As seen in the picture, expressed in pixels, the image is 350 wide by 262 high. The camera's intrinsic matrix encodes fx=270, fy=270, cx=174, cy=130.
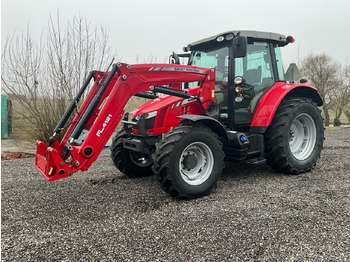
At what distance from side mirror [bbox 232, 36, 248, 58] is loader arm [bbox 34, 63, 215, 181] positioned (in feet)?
2.19

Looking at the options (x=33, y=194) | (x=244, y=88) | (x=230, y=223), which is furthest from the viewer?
(x=244, y=88)

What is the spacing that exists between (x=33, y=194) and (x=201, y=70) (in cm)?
306

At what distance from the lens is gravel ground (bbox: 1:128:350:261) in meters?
2.30

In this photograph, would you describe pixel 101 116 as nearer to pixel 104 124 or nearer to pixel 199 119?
pixel 104 124

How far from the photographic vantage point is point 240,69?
443 centimetres

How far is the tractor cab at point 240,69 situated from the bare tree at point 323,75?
1849 cm

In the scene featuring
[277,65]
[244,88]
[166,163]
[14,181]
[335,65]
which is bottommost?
[14,181]

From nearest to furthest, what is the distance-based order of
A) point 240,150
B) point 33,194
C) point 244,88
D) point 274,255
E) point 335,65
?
point 274,255, point 33,194, point 240,150, point 244,88, point 335,65

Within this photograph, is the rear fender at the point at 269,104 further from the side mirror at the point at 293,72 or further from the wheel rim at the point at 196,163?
the wheel rim at the point at 196,163

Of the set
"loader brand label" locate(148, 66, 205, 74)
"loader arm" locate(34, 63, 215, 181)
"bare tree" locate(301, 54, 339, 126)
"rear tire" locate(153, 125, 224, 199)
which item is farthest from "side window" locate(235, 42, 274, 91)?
→ "bare tree" locate(301, 54, 339, 126)

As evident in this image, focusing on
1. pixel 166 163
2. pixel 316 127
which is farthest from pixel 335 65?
pixel 166 163

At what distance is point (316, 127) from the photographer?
4973 millimetres

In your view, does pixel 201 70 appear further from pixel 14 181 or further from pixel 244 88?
pixel 14 181

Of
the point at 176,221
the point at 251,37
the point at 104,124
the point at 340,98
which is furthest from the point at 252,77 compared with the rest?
the point at 340,98
